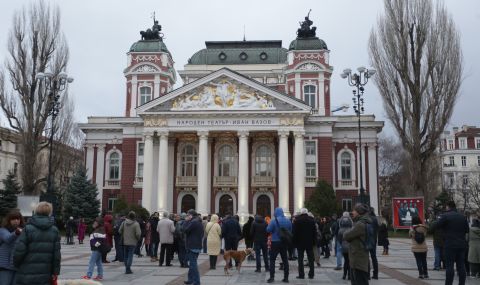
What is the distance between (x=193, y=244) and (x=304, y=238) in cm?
316

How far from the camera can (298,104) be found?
4119 centimetres

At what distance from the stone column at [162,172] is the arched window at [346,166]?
54.7ft

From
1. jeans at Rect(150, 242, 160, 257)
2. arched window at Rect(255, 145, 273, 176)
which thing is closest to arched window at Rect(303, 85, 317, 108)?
arched window at Rect(255, 145, 273, 176)

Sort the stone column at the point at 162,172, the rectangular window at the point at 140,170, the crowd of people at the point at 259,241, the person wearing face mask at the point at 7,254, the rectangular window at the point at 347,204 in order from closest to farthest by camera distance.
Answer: the crowd of people at the point at 259,241 < the person wearing face mask at the point at 7,254 < the stone column at the point at 162,172 < the rectangular window at the point at 347,204 < the rectangular window at the point at 140,170

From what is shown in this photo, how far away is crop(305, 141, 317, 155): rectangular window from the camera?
1759 inches

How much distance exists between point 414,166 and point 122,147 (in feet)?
88.6

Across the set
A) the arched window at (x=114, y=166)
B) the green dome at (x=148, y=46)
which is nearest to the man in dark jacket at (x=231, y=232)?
the arched window at (x=114, y=166)

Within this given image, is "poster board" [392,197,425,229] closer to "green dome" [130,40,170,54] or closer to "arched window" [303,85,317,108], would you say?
"arched window" [303,85,317,108]

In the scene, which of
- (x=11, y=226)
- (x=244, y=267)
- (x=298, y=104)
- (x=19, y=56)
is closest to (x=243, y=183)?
(x=298, y=104)

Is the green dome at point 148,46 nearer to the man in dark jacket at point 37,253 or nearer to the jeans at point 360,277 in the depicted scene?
the jeans at point 360,277

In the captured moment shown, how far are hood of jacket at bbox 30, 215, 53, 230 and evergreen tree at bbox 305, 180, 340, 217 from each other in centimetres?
3154

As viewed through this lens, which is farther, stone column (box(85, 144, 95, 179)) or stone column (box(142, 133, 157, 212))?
stone column (box(85, 144, 95, 179))

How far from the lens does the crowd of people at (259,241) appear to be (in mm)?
7039

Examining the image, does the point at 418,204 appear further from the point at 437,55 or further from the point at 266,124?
the point at 266,124
